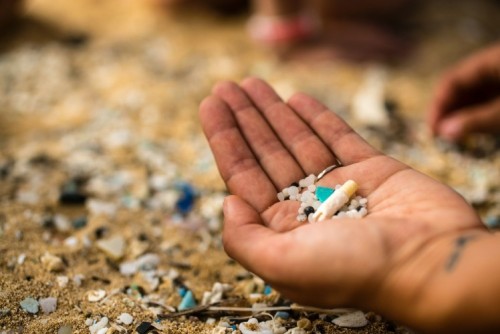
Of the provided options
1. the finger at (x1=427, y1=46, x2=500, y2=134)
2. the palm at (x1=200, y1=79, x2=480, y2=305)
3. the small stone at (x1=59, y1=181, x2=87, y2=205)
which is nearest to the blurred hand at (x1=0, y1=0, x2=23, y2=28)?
the small stone at (x1=59, y1=181, x2=87, y2=205)

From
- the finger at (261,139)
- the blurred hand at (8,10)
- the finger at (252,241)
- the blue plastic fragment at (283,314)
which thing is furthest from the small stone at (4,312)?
the blurred hand at (8,10)

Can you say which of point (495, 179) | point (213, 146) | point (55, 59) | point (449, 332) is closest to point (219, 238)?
point (213, 146)

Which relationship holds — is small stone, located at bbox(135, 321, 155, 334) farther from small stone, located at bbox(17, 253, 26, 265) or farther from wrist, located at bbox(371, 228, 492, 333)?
wrist, located at bbox(371, 228, 492, 333)

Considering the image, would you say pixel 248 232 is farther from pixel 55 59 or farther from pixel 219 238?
pixel 55 59

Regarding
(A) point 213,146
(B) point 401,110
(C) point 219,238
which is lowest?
(C) point 219,238

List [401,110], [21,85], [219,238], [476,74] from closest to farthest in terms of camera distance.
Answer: [219,238] < [476,74] < [401,110] < [21,85]

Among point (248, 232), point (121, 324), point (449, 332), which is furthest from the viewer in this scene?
point (121, 324)

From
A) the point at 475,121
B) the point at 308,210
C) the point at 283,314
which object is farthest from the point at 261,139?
the point at 475,121
